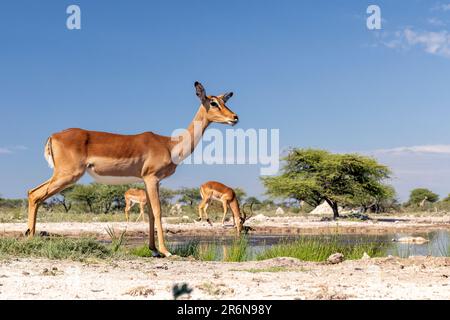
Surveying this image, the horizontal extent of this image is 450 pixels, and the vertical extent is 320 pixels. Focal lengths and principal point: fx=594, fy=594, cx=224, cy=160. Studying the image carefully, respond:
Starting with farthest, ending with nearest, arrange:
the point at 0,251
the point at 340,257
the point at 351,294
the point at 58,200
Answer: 1. the point at 58,200
2. the point at 340,257
3. the point at 0,251
4. the point at 351,294

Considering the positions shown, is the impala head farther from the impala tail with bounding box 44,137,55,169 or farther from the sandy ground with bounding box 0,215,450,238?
the sandy ground with bounding box 0,215,450,238

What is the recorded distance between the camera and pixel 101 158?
9.86m

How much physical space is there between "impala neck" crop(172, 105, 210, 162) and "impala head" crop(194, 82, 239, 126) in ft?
0.41

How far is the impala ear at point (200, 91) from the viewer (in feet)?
34.0

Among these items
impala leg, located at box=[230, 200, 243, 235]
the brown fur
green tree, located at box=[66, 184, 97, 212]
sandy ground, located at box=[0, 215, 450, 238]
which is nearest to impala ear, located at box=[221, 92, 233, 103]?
sandy ground, located at box=[0, 215, 450, 238]

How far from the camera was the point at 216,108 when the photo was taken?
10391mm

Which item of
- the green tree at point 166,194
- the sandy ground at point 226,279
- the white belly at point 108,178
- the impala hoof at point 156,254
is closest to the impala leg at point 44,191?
the white belly at point 108,178

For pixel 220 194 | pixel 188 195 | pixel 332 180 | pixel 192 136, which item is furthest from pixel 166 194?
pixel 192 136

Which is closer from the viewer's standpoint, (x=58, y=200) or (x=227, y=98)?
(x=227, y=98)

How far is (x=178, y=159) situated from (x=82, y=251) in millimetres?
2307

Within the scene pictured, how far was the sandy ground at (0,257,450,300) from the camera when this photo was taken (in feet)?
19.2

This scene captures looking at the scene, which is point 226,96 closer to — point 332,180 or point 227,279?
point 227,279
